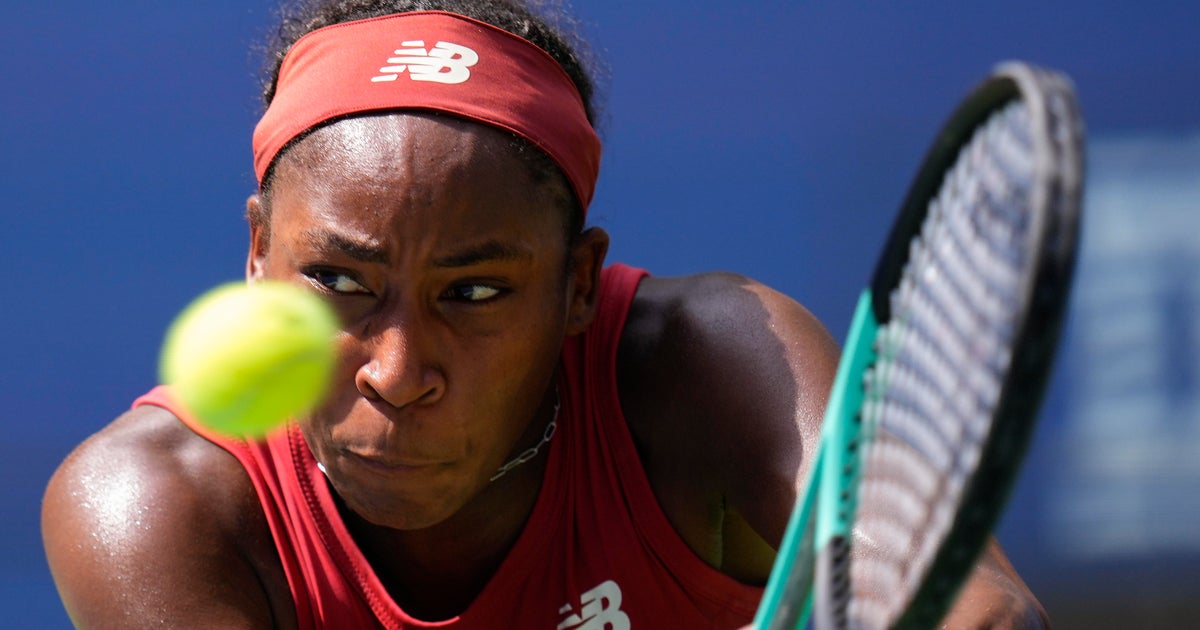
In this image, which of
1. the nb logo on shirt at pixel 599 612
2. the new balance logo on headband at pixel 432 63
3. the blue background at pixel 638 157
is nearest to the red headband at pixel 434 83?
the new balance logo on headband at pixel 432 63

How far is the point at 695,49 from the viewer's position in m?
3.16

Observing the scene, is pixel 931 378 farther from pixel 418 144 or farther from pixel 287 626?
pixel 287 626

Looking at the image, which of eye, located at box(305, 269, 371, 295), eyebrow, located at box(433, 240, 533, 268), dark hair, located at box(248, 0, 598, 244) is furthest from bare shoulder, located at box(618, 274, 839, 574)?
eye, located at box(305, 269, 371, 295)

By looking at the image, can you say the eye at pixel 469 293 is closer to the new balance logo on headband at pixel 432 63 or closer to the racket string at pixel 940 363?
the new balance logo on headband at pixel 432 63

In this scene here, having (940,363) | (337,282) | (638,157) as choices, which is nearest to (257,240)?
(337,282)

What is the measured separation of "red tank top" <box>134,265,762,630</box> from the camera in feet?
5.66

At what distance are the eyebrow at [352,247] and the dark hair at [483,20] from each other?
17 centimetres

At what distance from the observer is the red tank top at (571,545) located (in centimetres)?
173

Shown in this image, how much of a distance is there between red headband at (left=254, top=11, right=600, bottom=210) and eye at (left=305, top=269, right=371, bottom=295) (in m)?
0.17

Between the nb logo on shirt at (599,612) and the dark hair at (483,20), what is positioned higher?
the dark hair at (483,20)

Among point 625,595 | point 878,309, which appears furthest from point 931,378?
point 625,595

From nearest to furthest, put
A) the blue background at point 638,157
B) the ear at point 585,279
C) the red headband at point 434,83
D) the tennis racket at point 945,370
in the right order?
1. the tennis racket at point 945,370
2. the red headband at point 434,83
3. the ear at point 585,279
4. the blue background at point 638,157

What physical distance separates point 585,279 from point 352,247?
1.14 ft

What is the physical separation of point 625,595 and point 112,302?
5.42 ft
